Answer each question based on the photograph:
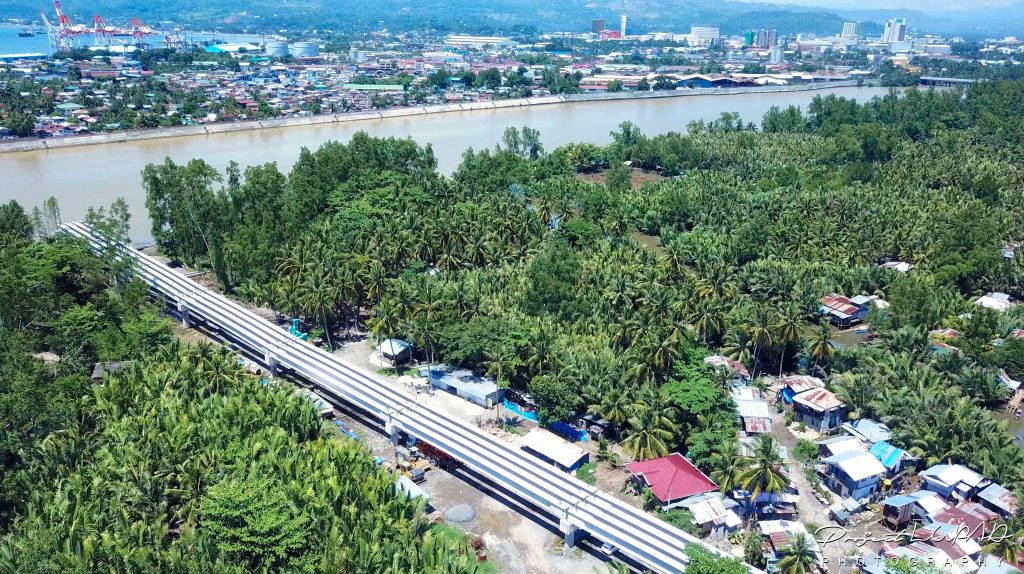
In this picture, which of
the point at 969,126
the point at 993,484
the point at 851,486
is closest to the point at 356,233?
the point at 851,486

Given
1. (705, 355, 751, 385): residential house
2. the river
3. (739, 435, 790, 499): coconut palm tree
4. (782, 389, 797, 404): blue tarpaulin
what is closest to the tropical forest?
(739, 435, 790, 499): coconut palm tree

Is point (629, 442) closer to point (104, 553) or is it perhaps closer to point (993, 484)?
point (993, 484)

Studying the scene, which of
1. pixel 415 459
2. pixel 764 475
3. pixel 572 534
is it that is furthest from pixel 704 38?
pixel 572 534

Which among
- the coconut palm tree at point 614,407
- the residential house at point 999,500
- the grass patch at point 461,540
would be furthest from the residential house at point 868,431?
the grass patch at point 461,540

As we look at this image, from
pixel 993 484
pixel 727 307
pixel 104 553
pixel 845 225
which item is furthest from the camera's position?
pixel 845 225

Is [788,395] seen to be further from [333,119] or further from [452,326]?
[333,119]

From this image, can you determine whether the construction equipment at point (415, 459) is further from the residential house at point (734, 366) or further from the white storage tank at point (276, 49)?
the white storage tank at point (276, 49)
